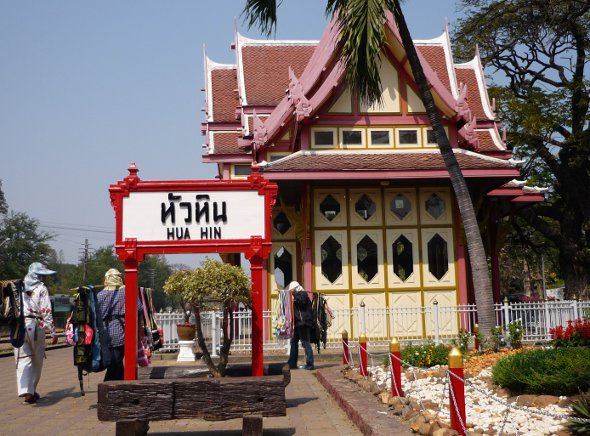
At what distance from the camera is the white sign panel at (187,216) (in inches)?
317

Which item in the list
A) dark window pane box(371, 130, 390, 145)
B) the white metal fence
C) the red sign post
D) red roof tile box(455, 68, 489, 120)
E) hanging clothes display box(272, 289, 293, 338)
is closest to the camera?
the red sign post

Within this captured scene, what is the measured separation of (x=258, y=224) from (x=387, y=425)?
8.53ft

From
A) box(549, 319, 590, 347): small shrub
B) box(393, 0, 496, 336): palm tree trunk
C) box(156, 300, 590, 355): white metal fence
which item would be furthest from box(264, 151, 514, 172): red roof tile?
box(549, 319, 590, 347): small shrub

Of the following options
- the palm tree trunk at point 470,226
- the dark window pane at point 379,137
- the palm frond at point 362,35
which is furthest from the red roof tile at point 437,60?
the palm frond at point 362,35

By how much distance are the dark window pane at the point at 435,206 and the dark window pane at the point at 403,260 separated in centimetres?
106

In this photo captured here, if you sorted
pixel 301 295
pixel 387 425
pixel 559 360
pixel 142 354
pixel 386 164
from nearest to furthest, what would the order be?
pixel 387 425
pixel 559 360
pixel 142 354
pixel 301 295
pixel 386 164

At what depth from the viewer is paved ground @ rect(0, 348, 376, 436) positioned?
8.38m

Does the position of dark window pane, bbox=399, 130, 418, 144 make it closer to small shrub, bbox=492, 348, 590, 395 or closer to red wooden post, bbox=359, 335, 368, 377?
red wooden post, bbox=359, 335, 368, 377

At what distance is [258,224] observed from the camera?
322 inches

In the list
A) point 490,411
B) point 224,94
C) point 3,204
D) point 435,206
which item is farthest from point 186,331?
point 3,204

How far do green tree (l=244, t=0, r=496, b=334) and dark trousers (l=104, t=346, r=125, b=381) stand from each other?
5934 millimetres

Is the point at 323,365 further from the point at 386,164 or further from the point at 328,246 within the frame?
the point at 386,164

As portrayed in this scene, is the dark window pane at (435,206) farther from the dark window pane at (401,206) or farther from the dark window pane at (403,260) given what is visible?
the dark window pane at (403,260)

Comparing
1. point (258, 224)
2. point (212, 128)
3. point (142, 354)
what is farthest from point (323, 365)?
point (212, 128)
